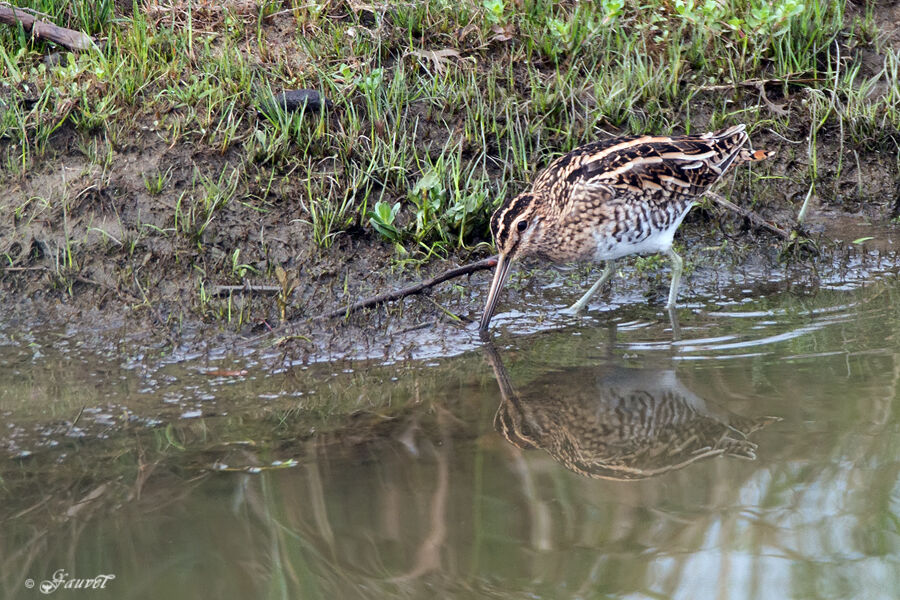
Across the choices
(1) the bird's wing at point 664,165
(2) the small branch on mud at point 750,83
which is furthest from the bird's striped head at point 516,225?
(2) the small branch on mud at point 750,83

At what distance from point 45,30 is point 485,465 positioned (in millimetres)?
4569

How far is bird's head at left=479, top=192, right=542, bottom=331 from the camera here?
520 centimetres

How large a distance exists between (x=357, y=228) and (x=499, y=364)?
148 centimetres

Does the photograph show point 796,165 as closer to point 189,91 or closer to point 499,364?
point 499,364

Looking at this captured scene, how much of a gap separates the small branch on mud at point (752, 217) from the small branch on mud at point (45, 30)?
4112 millimetres

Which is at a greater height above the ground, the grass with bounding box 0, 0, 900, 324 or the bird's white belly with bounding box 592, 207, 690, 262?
the grass with bounding box 0, 0, 900, 324

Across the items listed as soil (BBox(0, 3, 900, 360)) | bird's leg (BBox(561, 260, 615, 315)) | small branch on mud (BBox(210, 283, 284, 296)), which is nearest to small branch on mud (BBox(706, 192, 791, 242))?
soil (BBox(0, 3, 900, 360))

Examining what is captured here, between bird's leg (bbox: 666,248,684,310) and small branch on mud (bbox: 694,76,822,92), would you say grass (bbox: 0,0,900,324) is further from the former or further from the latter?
bird's leg (bbox: 666,248,684,310)

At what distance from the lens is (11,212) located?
19.1 ft

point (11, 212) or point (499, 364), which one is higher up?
point (11, 212)

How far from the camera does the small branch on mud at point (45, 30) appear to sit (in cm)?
653

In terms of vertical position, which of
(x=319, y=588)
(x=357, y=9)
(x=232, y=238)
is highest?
(x=357, y=9)

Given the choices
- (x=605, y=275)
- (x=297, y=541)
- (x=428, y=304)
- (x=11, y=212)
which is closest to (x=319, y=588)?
(x=297, y=541)

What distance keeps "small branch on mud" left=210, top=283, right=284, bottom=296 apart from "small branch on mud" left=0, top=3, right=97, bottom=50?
2088 millimetres
